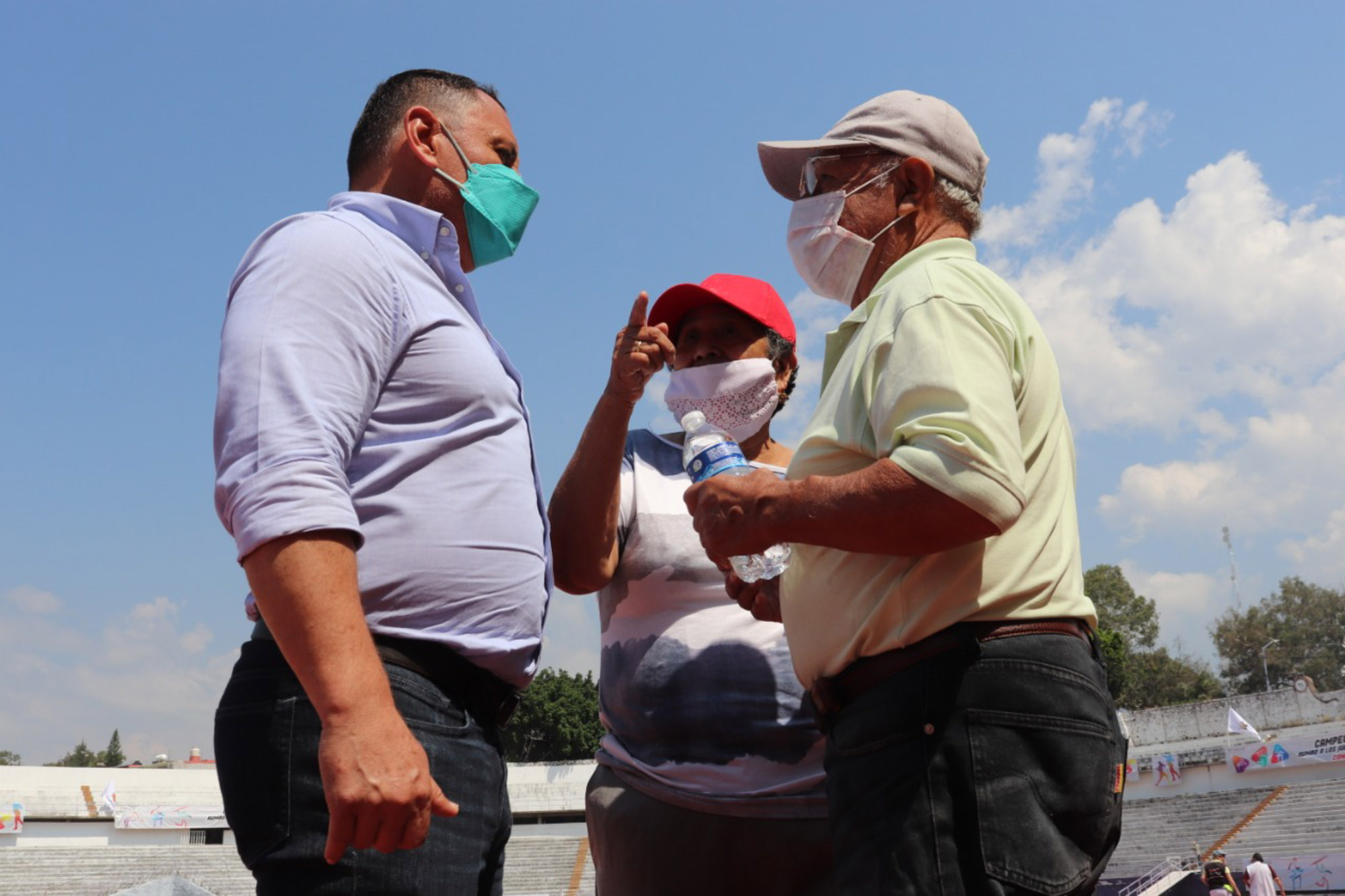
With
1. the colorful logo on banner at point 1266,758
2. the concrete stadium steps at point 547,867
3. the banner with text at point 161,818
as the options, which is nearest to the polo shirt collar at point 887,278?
the concrete stadium steps at point 547,867

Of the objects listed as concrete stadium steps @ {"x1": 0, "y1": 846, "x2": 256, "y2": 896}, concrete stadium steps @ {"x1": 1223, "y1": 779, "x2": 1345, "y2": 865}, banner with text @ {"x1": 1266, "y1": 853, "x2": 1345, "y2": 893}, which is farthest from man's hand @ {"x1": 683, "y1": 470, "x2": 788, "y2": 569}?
concrete stadium steps @ {"x1": 0, "y1": 846, "x2": 256, "y2": 896}

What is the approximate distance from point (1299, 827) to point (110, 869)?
32063 mm

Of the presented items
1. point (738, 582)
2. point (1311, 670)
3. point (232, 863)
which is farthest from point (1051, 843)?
point (1311, 670)

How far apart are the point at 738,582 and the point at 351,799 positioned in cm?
141

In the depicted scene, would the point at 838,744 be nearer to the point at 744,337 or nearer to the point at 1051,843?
the point at 1051,843

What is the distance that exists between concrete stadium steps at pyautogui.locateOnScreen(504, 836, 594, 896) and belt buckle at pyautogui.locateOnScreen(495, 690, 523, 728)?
31.1 meters

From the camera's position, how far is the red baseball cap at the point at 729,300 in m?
3.43

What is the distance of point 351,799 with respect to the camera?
1.70 meters

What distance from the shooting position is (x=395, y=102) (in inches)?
114

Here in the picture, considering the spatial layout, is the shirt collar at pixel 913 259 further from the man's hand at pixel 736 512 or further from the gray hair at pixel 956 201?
the man's hand at pixel 736 512

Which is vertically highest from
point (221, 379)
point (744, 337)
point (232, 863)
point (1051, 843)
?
point (744, 337)

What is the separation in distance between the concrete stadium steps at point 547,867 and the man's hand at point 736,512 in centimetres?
3133

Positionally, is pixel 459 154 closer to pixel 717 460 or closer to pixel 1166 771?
pixel 717 460

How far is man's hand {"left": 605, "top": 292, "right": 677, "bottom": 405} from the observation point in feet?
10.0
